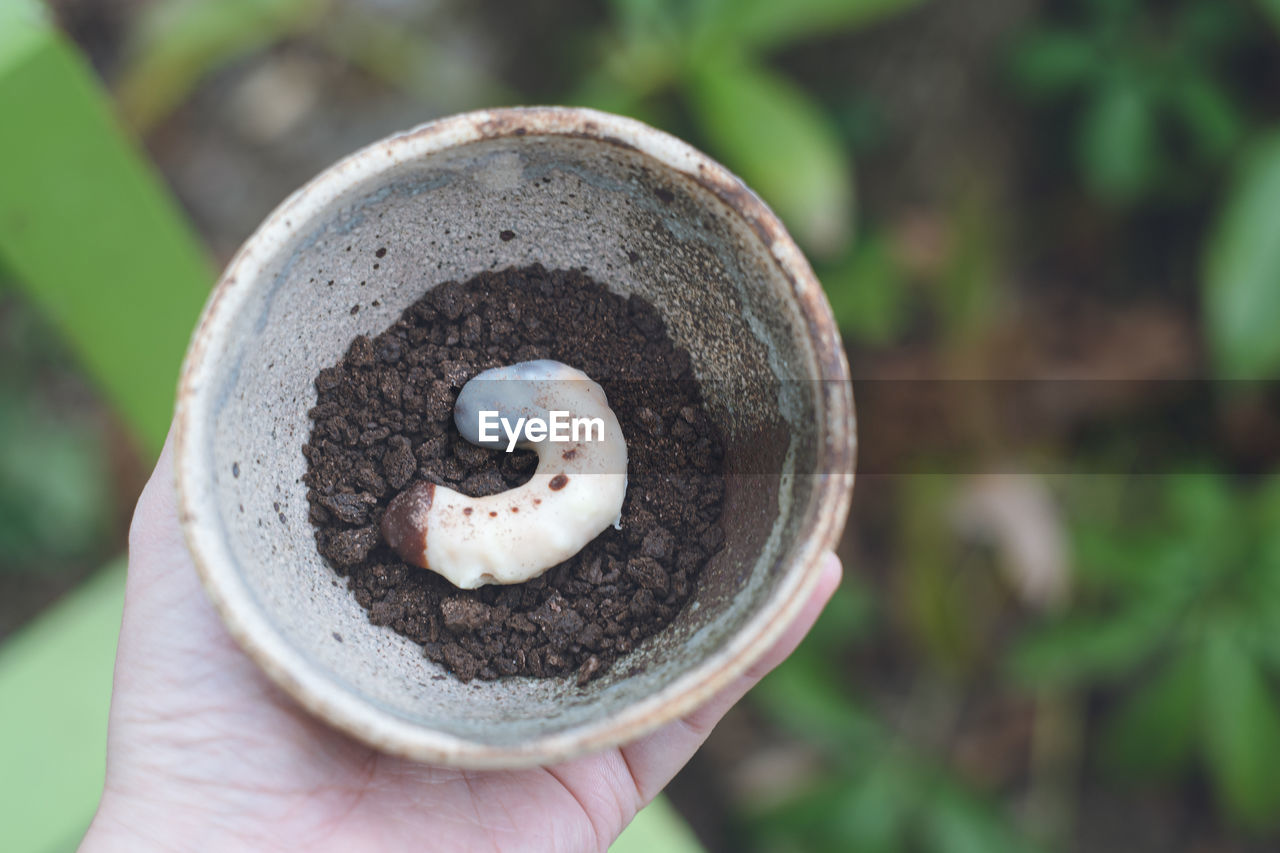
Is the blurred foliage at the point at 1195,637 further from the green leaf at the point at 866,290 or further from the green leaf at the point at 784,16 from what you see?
the green leaf at the point at 784,16

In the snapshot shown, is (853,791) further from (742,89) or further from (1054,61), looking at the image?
(1054,61)

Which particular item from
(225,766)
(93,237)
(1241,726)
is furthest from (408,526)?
(1241,726)

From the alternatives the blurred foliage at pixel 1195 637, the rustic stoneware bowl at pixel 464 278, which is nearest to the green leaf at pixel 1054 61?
the blurred foliage at pixel 1195 637

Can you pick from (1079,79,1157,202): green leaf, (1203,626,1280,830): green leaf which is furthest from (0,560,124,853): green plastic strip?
(1079,79,1157,202): green leaf

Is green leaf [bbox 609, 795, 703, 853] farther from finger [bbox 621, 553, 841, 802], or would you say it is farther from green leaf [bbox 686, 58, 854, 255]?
green leaf [bbox 686, 58, 854, 255]

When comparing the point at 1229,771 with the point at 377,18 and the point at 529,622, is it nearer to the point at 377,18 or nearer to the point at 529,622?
the point at 529,622
